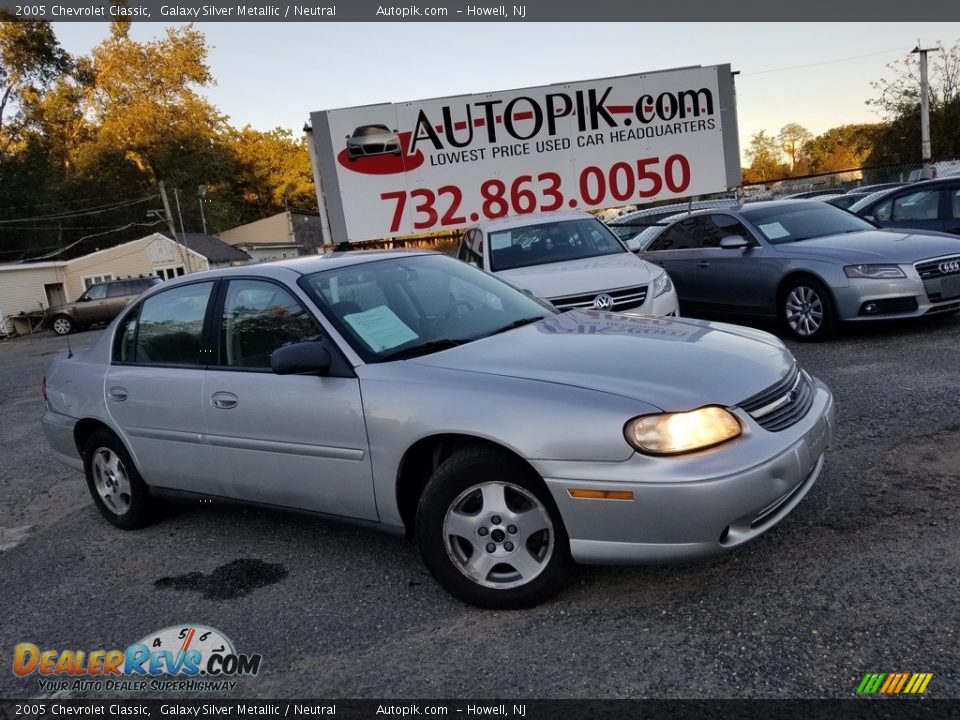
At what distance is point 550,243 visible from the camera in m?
8.73

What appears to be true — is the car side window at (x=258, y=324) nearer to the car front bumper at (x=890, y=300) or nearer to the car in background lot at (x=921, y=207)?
the car front bumper at (x=890, y=300)

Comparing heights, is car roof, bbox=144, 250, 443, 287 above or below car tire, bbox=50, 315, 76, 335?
above

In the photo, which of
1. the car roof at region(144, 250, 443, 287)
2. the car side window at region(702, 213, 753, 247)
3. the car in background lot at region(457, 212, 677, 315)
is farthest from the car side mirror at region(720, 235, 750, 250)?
the car roof at region(144, 250, 443, 287)

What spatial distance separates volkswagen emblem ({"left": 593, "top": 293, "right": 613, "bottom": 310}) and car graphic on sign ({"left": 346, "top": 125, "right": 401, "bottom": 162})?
18.2ft

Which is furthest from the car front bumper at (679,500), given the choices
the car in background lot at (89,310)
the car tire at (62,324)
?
the car tire at (62,324)

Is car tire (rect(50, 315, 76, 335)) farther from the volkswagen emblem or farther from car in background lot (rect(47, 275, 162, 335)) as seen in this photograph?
the volkswagen emblem

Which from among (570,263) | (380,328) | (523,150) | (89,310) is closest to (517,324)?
(380,328)

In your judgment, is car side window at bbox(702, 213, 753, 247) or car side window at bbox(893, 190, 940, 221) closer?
car side window at bbox(702, 213, 753, 247)

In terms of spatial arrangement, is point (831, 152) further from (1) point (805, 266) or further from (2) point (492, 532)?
(2) point (492, 532)

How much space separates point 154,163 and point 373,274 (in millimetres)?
59866

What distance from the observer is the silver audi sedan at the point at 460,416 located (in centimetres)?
290

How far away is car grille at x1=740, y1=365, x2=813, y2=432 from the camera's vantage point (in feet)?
10.0

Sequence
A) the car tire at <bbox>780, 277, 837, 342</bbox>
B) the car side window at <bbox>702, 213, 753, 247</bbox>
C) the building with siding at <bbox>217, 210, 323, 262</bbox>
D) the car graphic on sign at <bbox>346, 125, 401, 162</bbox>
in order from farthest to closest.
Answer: the building with siding at <bbox>217, 210, 323, 262</bbox>, the car graphic on sign at <bbox>346, 125, 401, 162</bbox>, the car side window at <bbox>702, 213, 753, 247</bbox>, the car tire at <bbox>780, 277, 837, 342</bbox>

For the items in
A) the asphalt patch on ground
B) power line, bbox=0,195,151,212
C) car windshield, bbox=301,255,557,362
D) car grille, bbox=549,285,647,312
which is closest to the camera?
car windshield, bbox=301,255,557,362
